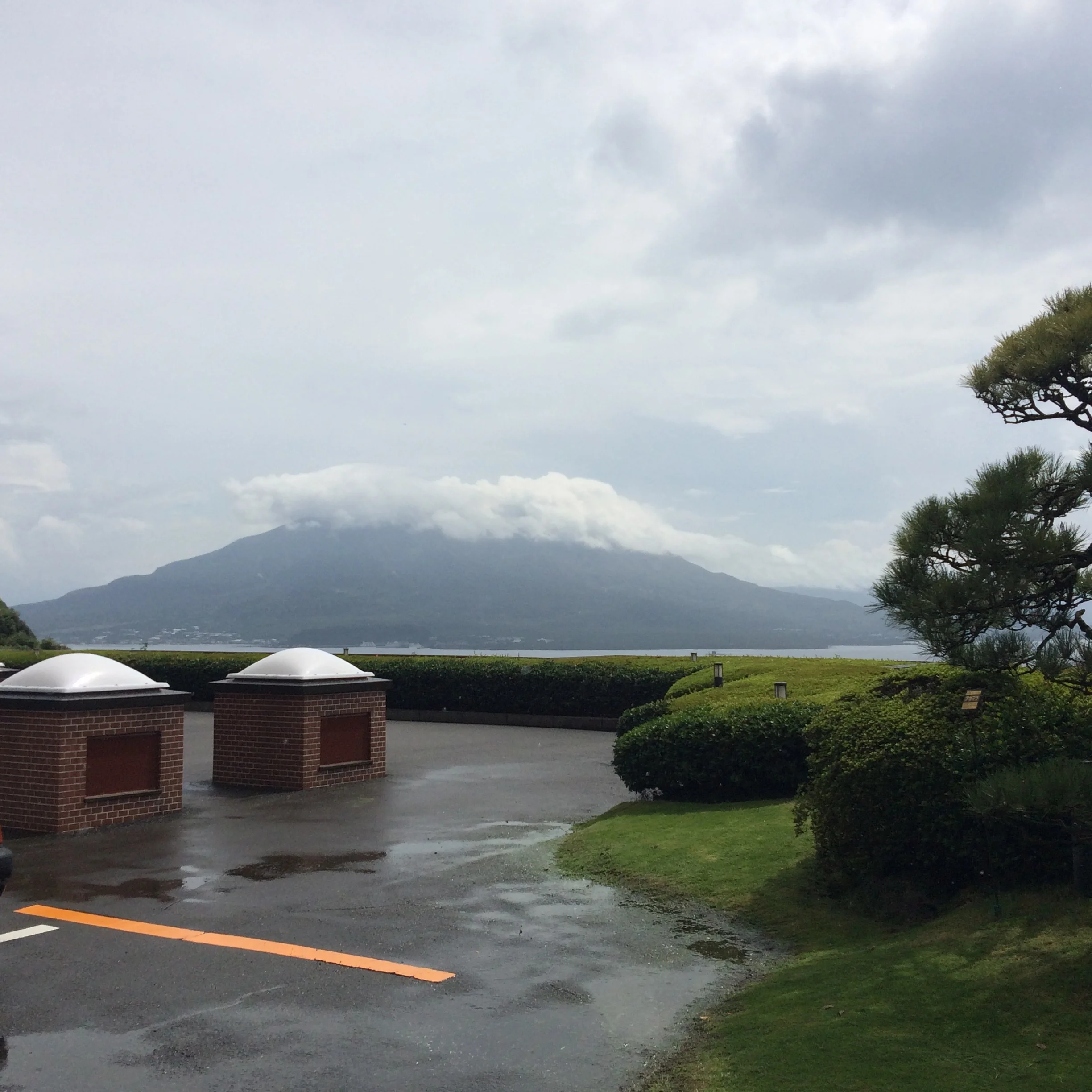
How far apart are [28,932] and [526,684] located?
1813 centimetres

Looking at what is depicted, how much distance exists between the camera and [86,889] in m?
8.94

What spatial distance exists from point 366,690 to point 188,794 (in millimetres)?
2853

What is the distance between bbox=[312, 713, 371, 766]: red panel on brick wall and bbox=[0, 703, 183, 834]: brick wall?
3078 millimetres

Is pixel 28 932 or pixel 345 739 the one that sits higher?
pixel 345 739

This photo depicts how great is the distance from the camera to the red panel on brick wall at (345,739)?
14.7 meters

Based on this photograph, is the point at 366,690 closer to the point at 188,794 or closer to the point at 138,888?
the point at 188,794

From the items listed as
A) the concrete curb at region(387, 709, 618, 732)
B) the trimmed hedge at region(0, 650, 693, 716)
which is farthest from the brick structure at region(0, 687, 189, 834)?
the concrete curb at region(387, 709, 618, 732)

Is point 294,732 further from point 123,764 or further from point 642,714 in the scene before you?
point 642,714

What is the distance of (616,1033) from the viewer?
555 centimetres

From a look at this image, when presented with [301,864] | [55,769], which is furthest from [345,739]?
[301,864]

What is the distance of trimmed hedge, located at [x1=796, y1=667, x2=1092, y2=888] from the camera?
22.7 feet

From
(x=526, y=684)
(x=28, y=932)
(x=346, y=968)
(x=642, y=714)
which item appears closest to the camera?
(x=346, y=968)

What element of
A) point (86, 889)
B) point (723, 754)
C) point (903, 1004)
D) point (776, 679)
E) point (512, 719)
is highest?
point (776, 679)

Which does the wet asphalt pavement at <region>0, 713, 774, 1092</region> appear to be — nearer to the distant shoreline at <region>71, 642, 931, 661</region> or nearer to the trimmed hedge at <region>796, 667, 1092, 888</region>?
the trimmed hedge at <region>796, 667, 1092, 888</region>
